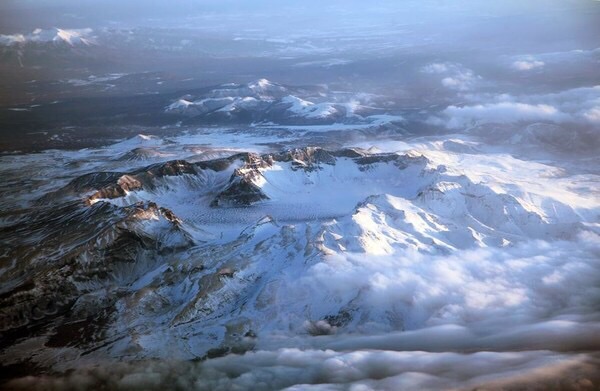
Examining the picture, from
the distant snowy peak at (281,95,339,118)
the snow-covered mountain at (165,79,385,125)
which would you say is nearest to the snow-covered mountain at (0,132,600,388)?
the snow-covered mountain at (165,79,385,125)

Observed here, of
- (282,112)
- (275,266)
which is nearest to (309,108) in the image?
(282,112)

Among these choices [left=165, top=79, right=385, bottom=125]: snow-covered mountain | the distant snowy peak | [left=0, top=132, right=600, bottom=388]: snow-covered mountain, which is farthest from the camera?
the distant snowy peak

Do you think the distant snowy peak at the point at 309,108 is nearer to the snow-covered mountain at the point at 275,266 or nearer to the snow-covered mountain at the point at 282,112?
the snow-covered mountain at the point at 282,112

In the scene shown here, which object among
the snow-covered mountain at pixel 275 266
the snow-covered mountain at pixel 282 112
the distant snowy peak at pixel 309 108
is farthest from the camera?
the distant snowy peak at pixel 309 108

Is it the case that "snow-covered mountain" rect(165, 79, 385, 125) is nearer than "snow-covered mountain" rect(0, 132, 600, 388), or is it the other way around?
"snow-covered mountain" rect(0, 132, 600, 388)

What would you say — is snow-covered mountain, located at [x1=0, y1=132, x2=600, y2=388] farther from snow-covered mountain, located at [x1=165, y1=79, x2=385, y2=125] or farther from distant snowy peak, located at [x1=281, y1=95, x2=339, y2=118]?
distant snowy peak, located at [x1=281, y1=95, x2=339, y2=118]

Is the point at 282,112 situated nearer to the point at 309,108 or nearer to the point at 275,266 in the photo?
the point at 309,108

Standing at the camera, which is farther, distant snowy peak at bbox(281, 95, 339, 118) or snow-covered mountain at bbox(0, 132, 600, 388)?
distant snowy peak at bbox(281, 95, 339, 118)

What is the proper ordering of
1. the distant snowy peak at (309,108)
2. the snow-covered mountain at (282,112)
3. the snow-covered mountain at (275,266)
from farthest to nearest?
the distant snowy peak at (309,108) < the snow-covered mountain at (282,112) < the snow-covered mountain at (275,266)

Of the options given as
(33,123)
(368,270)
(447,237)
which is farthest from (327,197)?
(33,123)

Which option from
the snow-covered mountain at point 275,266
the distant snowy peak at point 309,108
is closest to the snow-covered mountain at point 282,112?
the distant snowy peak at point 309,108

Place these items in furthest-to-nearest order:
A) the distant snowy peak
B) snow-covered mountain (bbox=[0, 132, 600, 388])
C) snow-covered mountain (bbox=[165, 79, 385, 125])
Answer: the distant snowy peak
snow-covered mountain (bbox=[165, 79, 385, 125])
snow-covered mountain (bbox=[0, 132, 600, 388])
